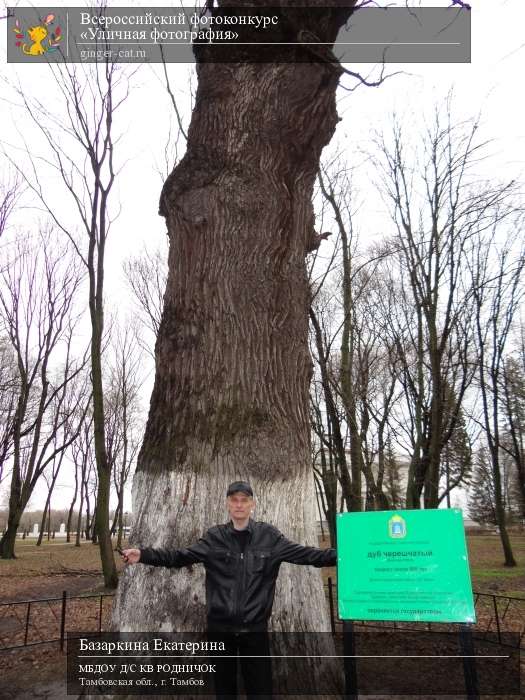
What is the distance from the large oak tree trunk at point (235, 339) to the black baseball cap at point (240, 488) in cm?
16

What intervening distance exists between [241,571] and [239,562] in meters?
0.05

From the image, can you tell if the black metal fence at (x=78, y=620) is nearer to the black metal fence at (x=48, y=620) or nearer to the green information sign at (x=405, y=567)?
the black metal fence at (x=48, y=620)

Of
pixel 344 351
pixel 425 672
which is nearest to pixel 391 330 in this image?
pixel 344 351

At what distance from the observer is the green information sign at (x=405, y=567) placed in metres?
2.86

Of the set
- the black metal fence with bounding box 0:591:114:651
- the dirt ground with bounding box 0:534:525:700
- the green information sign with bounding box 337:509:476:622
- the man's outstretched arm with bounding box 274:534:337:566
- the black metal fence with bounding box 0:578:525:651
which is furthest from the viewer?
the black metal fence with bounding box 0:591:114:651

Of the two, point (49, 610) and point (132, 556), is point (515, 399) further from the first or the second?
point (132, 556)

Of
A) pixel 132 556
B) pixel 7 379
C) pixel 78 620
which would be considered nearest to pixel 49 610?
pixel 78 620

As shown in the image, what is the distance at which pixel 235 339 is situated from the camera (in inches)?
130

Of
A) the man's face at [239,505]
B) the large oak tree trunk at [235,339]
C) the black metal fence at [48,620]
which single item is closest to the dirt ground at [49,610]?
the black metal fence at [48,620]

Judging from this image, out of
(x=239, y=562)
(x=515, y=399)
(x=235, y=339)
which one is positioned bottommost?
(x=239, y=562)

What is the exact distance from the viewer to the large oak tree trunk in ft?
9.53

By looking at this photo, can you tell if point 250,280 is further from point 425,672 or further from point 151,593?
point 425,672

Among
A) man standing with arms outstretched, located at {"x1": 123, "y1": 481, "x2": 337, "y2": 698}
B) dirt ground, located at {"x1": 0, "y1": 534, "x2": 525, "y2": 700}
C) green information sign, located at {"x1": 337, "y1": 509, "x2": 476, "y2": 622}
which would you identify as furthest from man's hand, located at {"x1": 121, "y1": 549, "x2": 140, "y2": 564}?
dirt ground, located at {"x1": 0, "y1": 534, "x2": 525, "y2": 700}

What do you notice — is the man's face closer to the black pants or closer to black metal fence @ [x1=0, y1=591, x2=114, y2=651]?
the black pants
